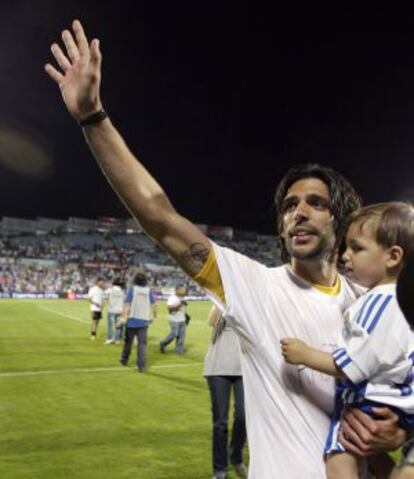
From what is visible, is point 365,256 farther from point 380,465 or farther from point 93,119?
point 93,119

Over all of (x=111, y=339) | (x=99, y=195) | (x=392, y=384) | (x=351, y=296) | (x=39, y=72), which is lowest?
(x=111, y=339)

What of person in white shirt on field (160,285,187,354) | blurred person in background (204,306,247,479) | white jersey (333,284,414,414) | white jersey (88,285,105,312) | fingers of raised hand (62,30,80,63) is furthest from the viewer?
white jersey (88,285,105,312)

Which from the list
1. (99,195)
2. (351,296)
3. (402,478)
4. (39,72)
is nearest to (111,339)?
(351,296)

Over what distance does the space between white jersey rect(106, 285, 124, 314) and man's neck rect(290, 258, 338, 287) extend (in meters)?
17.1

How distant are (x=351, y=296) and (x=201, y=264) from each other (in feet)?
2.61

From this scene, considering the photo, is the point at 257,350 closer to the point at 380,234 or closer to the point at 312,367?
the point at 312,367

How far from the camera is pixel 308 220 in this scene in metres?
2.75

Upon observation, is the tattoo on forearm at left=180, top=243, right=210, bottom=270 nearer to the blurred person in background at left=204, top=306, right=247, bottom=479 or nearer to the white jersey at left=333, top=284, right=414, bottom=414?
the white jersey at left=333, top=284, right=414, bottom=414

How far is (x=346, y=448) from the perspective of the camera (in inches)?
91.4

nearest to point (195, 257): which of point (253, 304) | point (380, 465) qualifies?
point (253, 304)

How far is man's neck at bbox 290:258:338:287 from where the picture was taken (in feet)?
9.19

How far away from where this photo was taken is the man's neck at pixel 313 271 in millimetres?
2801

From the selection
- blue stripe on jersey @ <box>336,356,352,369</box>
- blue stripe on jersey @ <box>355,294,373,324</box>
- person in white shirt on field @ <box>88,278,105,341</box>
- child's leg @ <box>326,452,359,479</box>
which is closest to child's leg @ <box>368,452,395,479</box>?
child's leg @ <box>326,452,359,479</box>

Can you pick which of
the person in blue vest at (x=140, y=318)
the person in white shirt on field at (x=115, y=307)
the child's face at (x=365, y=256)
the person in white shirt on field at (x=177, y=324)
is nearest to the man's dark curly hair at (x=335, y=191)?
the child's face at (x=365, y=256)
